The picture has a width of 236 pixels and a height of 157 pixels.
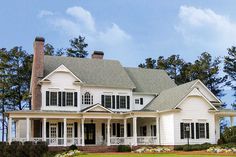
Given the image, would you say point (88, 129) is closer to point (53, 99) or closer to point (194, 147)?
point (53, 99)

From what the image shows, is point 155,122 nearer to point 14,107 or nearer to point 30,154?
point 30,154

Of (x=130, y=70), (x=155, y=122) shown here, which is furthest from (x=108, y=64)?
(x=155, y=122)

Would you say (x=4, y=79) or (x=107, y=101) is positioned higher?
(x=4, y=79)

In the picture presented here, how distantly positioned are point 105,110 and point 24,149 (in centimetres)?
977

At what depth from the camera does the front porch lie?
3941 cm

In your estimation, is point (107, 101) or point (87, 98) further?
point (107, 101)

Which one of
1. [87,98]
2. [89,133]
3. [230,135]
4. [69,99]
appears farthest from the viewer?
[87,98]

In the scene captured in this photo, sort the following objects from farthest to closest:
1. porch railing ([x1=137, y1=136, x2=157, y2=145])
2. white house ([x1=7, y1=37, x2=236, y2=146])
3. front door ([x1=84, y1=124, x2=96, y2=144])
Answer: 1. front door ([x1=84, y1=124, x2=96, y2=144])
2. porch railing ([x1=137, y1=136, x2=157, y2=145])
3. white house ([x1=7, y1=37, x2=236, y2=146])

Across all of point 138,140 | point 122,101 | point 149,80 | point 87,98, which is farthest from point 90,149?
point 149,80

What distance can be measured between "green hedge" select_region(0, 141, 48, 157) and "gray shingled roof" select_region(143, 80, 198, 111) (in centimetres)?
1215

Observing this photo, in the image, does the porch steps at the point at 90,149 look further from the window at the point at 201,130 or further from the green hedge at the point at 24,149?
the window at the point at 201,130

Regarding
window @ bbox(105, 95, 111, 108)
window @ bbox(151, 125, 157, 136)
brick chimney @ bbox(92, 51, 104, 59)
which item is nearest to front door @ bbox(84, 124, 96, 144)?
window @ bbox(105, 95, 111, 108)

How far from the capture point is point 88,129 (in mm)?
42875

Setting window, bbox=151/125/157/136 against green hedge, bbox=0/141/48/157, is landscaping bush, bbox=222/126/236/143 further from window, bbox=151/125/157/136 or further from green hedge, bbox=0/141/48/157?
green hedge, bbox=0/141/48/157
